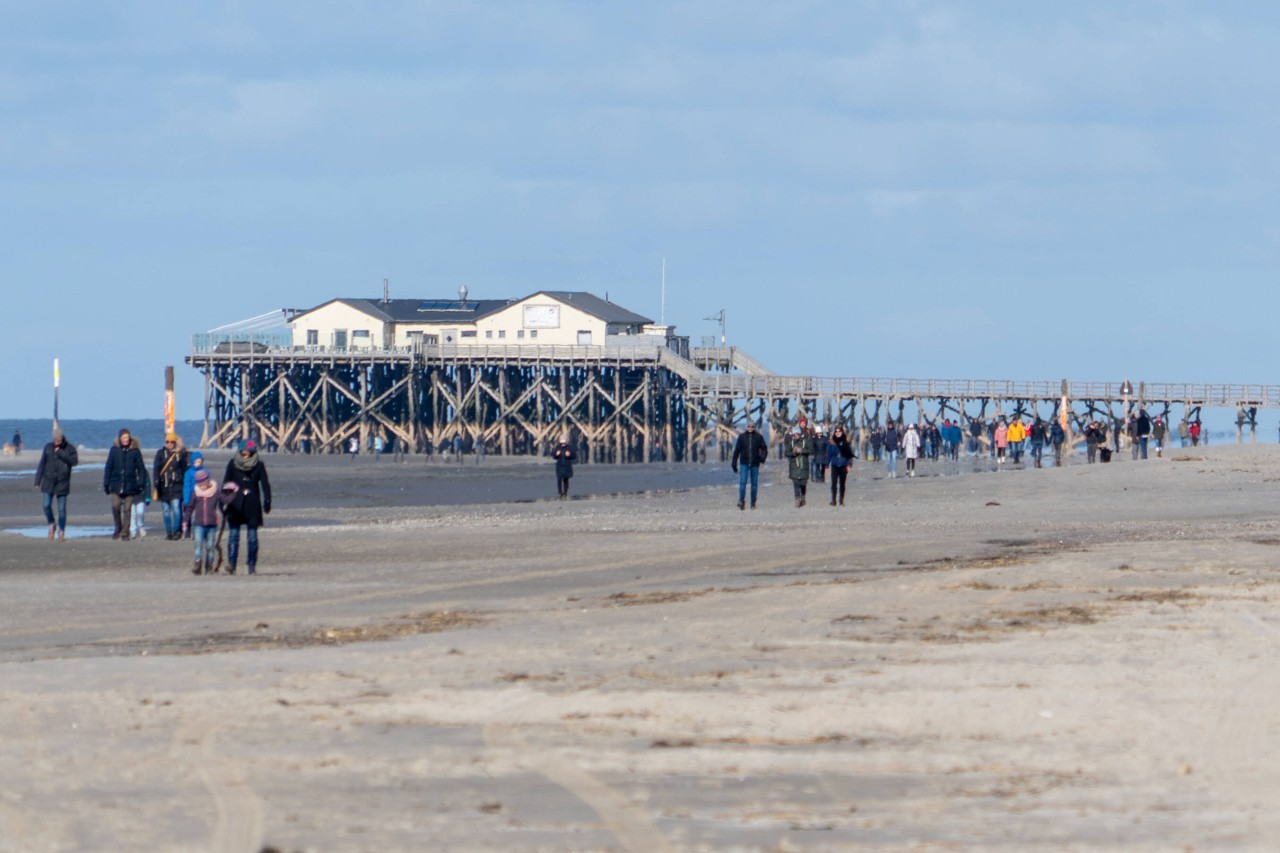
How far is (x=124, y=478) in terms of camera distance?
21391 millimetres

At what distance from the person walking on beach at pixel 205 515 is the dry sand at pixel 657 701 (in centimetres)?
28

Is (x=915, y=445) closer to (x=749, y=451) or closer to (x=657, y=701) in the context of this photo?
(x=749, y=451)

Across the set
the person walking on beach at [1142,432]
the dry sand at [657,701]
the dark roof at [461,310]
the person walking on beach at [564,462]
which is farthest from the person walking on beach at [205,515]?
the dark roof at [461,310]

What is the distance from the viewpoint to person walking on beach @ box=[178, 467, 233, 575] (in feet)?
54.5

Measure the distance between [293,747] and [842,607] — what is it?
5705mm

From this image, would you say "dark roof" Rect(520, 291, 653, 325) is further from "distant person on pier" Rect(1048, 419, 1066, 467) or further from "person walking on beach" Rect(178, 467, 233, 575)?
"person walking on beach" Rect(178, 467, 233, 575)

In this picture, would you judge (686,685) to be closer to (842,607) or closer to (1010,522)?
(842,607)

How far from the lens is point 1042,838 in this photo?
19.0ft

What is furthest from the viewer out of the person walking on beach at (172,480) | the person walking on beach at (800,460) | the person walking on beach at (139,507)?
the person walking on beach at (800,460)

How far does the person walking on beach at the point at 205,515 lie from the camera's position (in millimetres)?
→ 16625

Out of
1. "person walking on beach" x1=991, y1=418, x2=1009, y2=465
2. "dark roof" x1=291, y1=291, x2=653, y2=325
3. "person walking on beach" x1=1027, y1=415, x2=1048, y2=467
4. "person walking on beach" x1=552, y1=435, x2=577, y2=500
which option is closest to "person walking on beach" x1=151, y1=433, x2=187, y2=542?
"person walking on beach" x1=552, y1=435, x2=577, y2=500

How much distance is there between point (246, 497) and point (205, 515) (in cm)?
47

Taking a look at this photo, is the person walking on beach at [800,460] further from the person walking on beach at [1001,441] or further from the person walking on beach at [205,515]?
the person walking on beach at [1001,441]

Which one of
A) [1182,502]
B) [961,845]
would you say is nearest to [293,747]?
[961,845]
